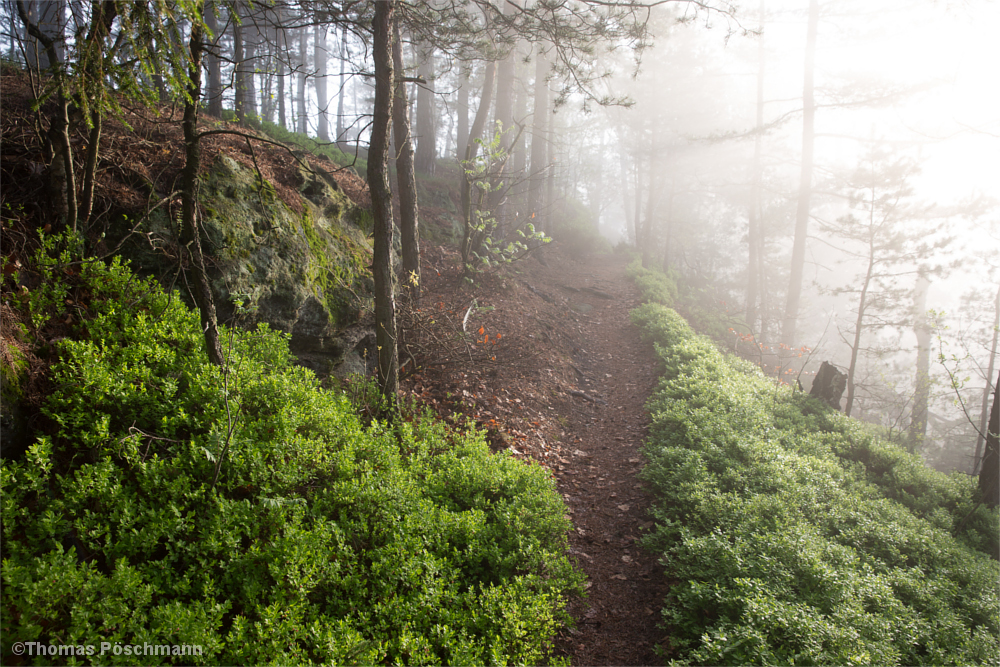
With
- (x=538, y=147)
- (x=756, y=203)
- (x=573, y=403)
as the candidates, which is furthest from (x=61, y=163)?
(x=756, y=203)

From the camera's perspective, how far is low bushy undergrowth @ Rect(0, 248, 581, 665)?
2264 millimetres

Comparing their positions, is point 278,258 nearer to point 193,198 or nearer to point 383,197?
point 383,197

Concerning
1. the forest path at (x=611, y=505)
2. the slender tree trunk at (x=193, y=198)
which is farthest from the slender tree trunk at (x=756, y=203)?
the slender tree trunk at (x=193, y=198)

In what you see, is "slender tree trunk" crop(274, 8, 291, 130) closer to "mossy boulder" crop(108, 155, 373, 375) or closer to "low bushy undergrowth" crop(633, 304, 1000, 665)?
"mossy boulder" crop(108, 155, 373, 375)

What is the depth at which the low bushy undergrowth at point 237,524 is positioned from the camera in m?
2.26

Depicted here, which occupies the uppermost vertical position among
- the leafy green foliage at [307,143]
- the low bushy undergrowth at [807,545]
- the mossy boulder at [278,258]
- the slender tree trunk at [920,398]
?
the leafy green foliage at [307,143]

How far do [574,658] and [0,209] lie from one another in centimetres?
595

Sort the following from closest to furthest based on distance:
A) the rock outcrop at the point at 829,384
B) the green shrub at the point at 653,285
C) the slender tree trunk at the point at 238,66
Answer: the slender tree trunk at the point at 238,66, the rock outcrop at the point at 829,384, the green shrub at the point at 653,285

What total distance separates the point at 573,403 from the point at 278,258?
5476 millimetres

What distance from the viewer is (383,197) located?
5062 mm

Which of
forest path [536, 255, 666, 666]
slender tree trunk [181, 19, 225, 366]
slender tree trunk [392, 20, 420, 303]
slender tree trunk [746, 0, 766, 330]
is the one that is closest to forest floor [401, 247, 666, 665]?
forest path [536, 255, 666, 666]

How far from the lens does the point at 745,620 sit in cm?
325

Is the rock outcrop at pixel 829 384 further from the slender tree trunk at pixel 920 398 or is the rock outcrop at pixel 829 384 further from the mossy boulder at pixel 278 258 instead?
the mossy boulder at pixel 278 258

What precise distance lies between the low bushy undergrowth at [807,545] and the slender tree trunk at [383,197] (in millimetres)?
3636
